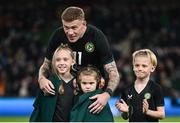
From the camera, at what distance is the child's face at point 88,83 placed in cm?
660

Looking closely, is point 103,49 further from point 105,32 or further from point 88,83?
point 105,32

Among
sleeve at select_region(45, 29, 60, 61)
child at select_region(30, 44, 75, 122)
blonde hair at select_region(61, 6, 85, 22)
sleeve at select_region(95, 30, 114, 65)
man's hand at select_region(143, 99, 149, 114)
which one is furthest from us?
sleeve at select_region(45, 29, 60, 61)

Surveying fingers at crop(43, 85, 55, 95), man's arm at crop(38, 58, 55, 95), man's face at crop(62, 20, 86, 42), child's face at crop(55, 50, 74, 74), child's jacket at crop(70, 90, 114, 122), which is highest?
man's face at crop(62, 20, 86, 42)

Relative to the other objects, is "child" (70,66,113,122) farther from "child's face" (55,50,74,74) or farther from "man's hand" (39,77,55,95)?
"man's hand" (39,77,55,95)

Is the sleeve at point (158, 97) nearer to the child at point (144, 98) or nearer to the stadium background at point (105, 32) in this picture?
the child at point (144, 98)

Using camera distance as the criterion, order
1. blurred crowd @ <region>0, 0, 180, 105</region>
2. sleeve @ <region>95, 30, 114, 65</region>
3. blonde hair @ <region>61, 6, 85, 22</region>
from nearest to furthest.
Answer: blonde hair @ <region>61, 6, 85, 22</region> → sleeve @ <region>95, 30, 114, 65</region> → blurred crowd @ <region>0, 0, 180, 105</region>

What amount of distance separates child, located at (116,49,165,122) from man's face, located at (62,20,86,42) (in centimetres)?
77

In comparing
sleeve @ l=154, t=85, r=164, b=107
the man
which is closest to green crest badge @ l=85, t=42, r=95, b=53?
the man

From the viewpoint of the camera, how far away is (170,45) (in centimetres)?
2070

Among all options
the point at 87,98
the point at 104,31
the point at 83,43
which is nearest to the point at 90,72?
the point at 87,98

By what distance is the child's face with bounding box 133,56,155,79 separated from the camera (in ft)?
21.8

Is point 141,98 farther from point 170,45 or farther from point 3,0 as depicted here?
point 3,0

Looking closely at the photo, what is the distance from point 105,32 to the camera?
21188mm

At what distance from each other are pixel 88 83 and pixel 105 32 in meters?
14.7
